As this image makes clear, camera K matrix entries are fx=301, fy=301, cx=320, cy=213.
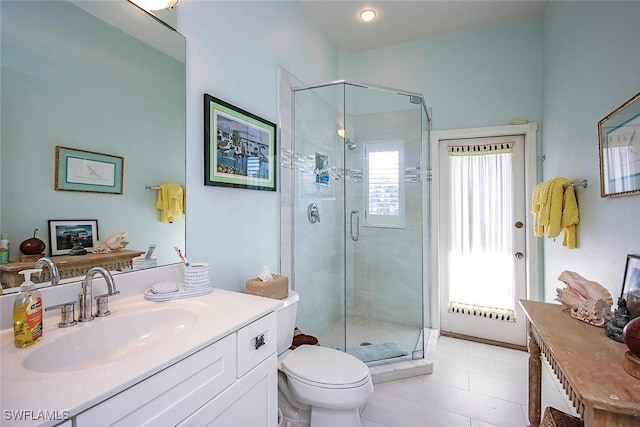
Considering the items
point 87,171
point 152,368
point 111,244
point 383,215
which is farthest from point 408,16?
point 152,368

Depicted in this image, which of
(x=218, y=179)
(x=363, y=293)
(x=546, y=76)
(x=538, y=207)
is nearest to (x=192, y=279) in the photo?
(x=218, y=179)

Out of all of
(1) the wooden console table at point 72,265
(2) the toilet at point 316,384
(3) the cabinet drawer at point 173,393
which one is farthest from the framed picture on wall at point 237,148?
(3) the cabinet drawer at point 173,393

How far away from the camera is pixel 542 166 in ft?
8.79

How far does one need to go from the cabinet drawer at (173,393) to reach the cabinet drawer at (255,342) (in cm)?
4

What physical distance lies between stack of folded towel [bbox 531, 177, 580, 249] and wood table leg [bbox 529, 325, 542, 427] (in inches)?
29.9

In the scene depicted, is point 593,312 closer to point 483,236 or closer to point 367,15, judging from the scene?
point 483,236

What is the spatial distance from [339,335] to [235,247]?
1422 mm

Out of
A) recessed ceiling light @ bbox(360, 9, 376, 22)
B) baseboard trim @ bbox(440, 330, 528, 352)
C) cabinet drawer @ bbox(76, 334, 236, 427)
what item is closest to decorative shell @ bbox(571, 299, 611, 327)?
cabinet drawer @ bbox(76, 334, 236, 427)

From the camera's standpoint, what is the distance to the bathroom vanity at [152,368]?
629 millimetres

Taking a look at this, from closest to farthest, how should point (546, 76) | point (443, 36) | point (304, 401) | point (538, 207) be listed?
point (304, 401) → point (538, 207) → point (546, 76) → point (443, 36)

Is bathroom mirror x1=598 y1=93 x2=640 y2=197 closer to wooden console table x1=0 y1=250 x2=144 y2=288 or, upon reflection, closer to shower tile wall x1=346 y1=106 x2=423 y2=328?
shower tile wall x1=346 y1=106 x2=423 y2=328

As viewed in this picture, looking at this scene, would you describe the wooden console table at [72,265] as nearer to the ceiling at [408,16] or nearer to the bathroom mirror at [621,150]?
the bathroom mirror at [621,150]

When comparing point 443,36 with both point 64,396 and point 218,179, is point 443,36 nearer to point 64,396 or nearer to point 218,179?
point 218,179

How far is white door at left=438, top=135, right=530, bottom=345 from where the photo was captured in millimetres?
2801
